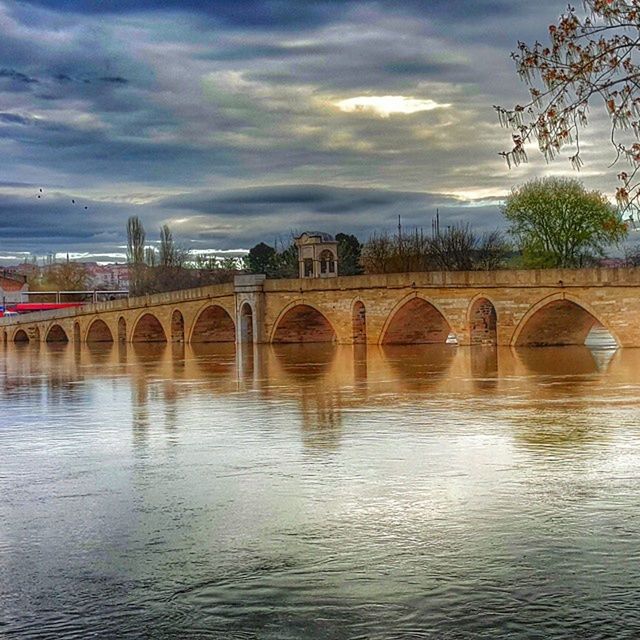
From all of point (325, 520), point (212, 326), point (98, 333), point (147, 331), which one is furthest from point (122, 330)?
point (325, 520)

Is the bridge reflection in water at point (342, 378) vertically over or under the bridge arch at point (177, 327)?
under

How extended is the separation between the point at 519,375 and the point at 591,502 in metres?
14.0

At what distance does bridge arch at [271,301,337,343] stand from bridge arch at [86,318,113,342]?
66.0 feet

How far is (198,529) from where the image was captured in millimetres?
A: 7863

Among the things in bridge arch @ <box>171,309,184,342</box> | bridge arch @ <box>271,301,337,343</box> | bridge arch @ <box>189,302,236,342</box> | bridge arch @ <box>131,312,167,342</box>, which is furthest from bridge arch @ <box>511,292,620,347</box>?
bridge arch @ <box>131,312,167,342</box>

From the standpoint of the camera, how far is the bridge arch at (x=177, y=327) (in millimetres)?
52000

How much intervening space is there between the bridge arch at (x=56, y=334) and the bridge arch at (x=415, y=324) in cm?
3277

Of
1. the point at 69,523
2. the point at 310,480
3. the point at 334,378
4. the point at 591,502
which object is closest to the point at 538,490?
the point at 591,502

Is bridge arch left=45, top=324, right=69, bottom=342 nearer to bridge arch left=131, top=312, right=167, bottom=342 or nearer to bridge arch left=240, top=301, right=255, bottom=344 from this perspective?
bridge arch left=131, top=312, right=167, bottom=342

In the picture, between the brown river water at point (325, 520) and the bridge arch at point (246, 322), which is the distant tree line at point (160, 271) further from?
the brown river water at point (325, 520)

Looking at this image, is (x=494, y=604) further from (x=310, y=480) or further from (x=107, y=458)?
(x=107, y=458)

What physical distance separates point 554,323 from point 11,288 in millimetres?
84362

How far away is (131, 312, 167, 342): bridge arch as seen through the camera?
184 feet

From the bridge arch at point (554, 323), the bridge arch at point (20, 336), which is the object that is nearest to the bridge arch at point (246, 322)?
the bridge arch at point (554, 323)
